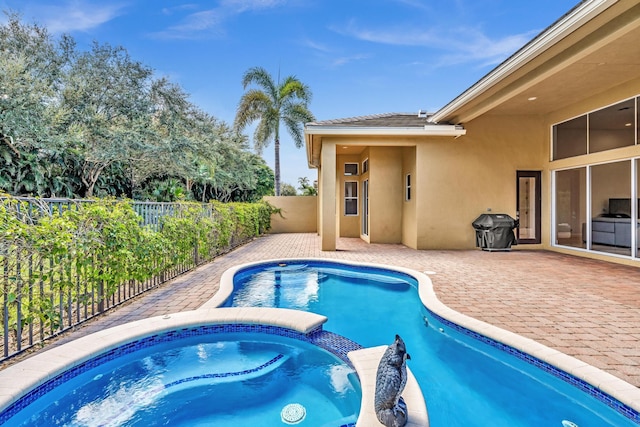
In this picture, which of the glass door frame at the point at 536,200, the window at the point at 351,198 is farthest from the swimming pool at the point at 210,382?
the window at the point at 351,198

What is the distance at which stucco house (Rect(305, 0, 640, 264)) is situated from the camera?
7.98m

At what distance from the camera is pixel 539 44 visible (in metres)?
5.93

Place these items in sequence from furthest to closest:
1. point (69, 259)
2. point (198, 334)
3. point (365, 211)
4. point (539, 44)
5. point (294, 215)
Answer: point (294, 215) < point (365, 211) < point (539, 44) < point (198, 334) < point (69, 259)

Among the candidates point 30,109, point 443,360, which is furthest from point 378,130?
point 30,109

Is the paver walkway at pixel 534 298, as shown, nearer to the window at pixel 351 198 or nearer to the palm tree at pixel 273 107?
→ the window at pixel 351 198

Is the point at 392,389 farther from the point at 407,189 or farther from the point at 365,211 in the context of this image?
the point at 365,211

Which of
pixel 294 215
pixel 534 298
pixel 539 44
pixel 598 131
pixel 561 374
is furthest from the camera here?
pixel 294 215

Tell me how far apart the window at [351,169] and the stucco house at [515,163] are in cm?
260

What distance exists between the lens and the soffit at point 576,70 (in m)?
5.20

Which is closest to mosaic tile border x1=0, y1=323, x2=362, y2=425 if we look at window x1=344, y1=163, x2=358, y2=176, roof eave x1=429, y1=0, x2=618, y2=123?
roof eave x1=429, y1=0, x2=618, y2=123

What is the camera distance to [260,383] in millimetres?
3521

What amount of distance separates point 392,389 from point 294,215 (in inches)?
679

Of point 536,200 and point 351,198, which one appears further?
point 351,198

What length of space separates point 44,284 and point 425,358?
14.2ft
